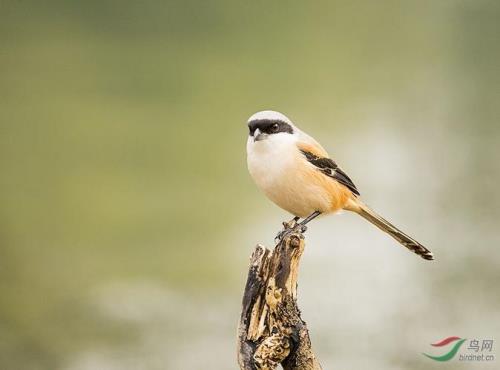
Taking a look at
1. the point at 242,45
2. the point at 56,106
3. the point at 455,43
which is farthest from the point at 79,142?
the point at 455,43

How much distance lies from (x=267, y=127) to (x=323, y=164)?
1.12 ft

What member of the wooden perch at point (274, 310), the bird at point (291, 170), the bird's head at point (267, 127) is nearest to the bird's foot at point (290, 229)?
the bird at point (291, 170)

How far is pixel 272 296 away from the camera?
8.13 feet

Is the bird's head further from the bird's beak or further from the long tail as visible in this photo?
the long tail

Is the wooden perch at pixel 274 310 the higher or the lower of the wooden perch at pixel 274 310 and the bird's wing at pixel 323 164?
the lower

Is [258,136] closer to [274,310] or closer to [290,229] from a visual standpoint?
[290,229]

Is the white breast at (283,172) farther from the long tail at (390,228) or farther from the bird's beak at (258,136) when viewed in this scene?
the long tail at (390,228)

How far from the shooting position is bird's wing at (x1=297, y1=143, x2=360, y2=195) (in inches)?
111

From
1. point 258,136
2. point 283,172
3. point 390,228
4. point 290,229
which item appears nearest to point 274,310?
point 290,229

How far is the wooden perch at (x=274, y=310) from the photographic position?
247 cm

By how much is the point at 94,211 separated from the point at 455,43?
7.55 feet

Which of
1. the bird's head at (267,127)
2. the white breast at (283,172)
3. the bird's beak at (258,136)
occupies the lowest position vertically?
the white breast at (283,172)

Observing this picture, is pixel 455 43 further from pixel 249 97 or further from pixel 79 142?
pixel 79 142

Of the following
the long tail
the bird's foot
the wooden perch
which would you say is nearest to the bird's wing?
the long tail
